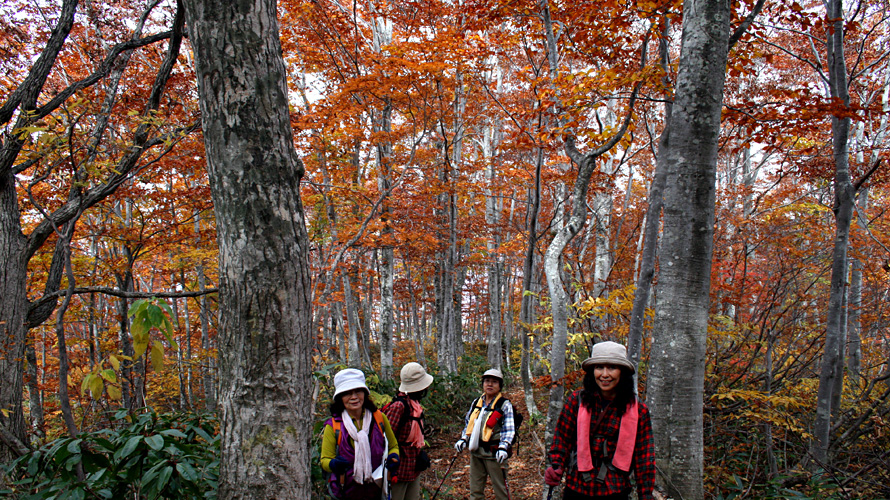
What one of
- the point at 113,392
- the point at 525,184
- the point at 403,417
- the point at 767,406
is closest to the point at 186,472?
the point at 113,392

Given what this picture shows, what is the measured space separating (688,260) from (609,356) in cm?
128

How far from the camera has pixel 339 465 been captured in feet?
9.96

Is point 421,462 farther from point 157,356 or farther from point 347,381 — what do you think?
point 157,356

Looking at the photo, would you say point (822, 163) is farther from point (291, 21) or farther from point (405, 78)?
point (291, 21)

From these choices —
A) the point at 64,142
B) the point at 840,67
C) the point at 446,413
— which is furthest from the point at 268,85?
the point at 446,413

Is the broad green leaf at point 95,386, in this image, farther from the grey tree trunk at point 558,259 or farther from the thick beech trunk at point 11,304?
the grey tree trunk at point 558,259

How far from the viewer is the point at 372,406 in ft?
10.8

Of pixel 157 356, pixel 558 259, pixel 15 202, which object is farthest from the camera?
pixel 558 259

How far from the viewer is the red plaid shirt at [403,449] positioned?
371 centimetres

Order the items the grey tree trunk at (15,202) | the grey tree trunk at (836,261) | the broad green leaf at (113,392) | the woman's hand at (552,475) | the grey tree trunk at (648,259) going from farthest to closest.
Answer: the grey tree trunk at (648,259) → the grey tree trunk at (836,261) → the grey tree trunk at (15,202) → the woman's hand at (552,475) → the broad green leaf at (113,392)

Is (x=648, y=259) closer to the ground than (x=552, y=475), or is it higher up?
higher up

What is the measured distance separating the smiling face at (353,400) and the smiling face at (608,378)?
174 cm

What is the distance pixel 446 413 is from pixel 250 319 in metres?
8.02

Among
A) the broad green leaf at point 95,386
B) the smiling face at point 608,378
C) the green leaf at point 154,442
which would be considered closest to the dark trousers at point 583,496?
the smiling face at point 608,378
